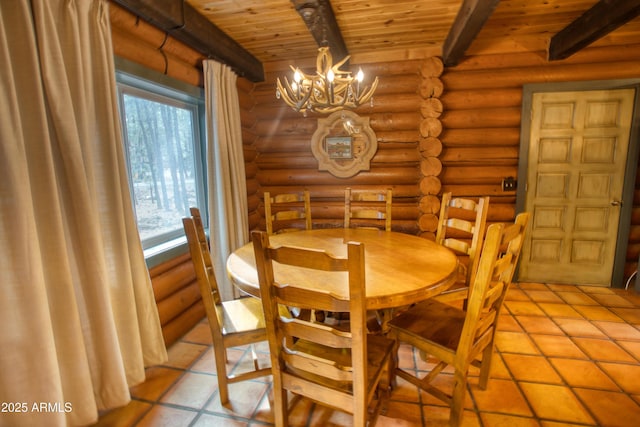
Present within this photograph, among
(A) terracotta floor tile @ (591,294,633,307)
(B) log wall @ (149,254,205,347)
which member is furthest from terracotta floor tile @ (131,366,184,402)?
(A) terracotta floor tile @ (591,294,633,307)

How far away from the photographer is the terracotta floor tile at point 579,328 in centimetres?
241

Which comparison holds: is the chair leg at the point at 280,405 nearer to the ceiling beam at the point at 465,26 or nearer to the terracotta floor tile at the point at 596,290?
the ceiling beam at the point at 465,26

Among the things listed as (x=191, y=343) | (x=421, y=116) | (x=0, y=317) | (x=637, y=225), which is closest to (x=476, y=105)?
(x=421, y=116)

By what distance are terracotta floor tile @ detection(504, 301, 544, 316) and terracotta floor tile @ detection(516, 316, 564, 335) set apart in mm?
75

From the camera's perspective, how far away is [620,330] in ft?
8.09

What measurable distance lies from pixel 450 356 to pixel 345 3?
237cm

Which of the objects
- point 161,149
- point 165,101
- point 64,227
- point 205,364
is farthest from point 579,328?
point 165,101

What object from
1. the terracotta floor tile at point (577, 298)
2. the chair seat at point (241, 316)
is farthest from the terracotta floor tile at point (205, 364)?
the terracotta floor tile at point (577, 298)

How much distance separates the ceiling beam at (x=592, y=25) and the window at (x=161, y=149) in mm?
3159

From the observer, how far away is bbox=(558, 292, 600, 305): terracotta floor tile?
2.96m

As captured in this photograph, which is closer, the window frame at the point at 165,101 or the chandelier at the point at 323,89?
the chandelier at the point at 323,89

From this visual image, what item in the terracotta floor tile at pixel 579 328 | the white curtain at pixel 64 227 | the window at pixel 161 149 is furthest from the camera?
the terracotta floor tile at pixel 579 328

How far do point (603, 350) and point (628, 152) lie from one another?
206 centimetres

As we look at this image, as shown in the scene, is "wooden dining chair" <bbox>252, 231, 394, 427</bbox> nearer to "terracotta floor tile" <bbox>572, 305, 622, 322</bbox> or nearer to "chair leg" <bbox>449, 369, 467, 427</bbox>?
"chair leg" <bbox>449, 369, 467, 427</bbox>
